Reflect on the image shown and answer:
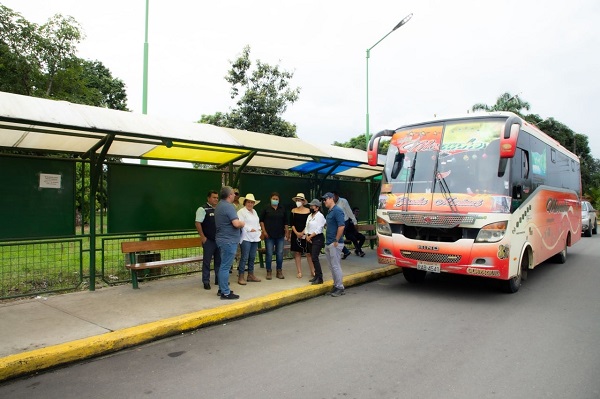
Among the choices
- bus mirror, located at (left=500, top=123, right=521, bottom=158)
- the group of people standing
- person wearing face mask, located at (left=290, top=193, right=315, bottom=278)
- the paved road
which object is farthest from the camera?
person wearing face mask, located at (left=290, top=193, right=315, bottom=278)

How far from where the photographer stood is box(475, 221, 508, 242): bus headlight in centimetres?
621

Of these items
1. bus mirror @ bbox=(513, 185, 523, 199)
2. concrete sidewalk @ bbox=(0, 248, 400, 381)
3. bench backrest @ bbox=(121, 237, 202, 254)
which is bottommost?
concrete sidewalk @ bbox=(0, 248, 400, 381)

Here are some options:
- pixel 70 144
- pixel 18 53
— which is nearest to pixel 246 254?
pixel 70 144

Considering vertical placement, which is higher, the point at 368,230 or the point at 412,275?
the point at 368,230

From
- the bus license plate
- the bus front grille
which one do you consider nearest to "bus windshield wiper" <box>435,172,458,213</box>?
the bus front grille

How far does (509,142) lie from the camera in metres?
6.04

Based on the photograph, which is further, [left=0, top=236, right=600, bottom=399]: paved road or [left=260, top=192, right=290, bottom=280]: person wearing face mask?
[left=260, top=192, right=290, bottom=280]: person wearing face mask

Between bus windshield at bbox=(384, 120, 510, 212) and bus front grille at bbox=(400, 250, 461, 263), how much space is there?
2.87ft

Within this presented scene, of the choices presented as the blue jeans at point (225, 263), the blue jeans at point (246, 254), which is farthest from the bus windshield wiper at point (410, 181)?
the blue jeans at point (225, 263)

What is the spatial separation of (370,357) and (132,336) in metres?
2.73

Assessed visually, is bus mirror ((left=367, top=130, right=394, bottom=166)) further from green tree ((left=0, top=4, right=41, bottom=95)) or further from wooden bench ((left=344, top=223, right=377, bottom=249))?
green tree ((left=0, top=4, right=41, bottom=95))

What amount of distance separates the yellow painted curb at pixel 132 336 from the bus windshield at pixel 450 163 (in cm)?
266

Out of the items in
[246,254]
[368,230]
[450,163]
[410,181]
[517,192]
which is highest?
[450,163]

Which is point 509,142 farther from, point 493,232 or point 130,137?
point 130,137
